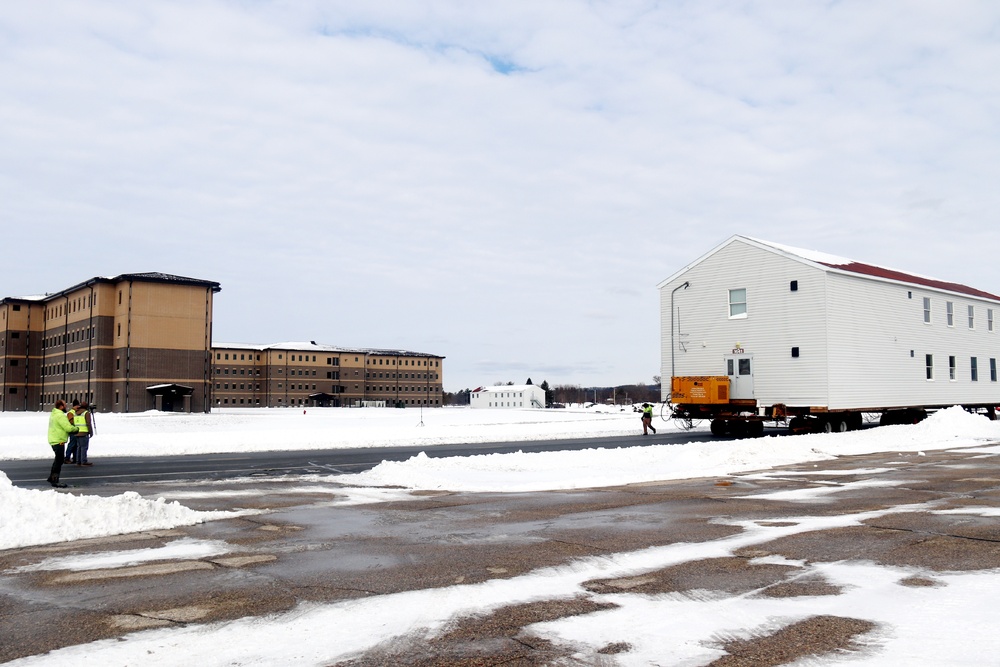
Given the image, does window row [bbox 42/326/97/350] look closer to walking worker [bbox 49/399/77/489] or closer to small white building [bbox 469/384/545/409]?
walking worker [bbox 49/399/77/489]

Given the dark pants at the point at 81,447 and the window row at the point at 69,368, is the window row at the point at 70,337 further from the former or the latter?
the dark pants at the point at 81,447

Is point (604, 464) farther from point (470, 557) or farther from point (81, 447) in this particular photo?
point (81, 447)

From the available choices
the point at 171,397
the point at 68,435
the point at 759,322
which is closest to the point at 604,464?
the point at 68,435

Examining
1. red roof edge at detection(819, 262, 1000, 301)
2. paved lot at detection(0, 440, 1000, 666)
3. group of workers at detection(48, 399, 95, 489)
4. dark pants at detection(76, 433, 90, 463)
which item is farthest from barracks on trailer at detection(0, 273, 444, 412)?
paved lot at detection(0, 440, 1000, 666)

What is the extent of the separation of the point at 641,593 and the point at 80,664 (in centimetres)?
427

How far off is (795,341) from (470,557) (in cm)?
2211

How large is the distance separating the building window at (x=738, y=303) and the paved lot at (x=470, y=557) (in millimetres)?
15317

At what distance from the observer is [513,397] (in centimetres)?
15950

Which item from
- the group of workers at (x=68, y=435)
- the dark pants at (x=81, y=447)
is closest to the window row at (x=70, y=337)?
the group of workers at (x=68, y=435)

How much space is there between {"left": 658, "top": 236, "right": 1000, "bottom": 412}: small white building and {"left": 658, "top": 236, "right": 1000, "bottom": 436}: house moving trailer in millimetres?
37

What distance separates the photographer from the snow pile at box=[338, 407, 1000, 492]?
16750mm

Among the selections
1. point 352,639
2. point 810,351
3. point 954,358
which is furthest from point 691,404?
point 352,639

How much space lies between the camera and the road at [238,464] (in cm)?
1866

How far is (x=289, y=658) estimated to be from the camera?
18.3 feet
